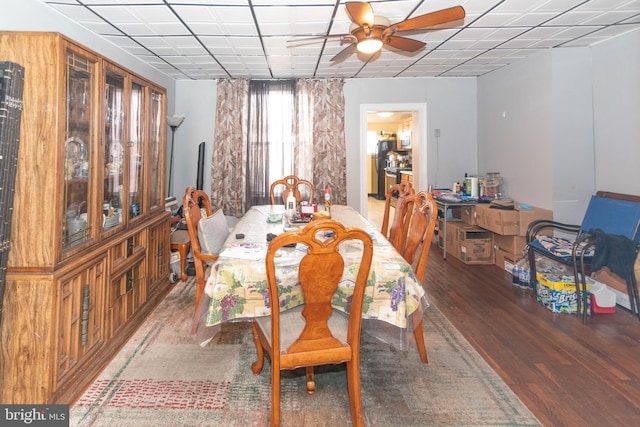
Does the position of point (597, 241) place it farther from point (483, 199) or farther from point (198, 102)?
point (198, 102)

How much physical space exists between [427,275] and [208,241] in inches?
103

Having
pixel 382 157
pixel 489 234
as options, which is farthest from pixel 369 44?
pixel 382 157

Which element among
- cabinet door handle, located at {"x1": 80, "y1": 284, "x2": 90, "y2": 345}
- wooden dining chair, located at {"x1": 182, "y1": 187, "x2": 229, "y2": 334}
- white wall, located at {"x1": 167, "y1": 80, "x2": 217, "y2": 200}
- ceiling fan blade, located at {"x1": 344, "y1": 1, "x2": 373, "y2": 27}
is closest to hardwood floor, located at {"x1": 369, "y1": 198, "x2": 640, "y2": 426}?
wooden dining chair, located at {"x1": 182, "y1": 187, "x2": 229, "y2": 334}

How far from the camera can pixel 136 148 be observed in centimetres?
290

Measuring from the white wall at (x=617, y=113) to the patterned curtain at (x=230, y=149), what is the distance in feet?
14.0

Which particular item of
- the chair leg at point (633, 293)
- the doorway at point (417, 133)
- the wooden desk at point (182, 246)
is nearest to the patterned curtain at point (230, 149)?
the wooden desk at point (182, 246)

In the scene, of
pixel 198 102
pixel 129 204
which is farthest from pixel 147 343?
pixel 198 102

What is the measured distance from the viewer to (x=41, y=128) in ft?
5.81

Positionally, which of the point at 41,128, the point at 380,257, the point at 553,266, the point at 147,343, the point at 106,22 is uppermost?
the point at 106,22

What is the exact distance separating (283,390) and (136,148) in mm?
2122

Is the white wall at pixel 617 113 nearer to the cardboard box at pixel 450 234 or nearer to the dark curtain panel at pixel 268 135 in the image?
the cardboard box at pixel 450 234

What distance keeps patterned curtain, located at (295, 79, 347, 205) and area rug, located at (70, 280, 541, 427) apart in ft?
10.2

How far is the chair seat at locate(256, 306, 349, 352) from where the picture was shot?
5.55 ft

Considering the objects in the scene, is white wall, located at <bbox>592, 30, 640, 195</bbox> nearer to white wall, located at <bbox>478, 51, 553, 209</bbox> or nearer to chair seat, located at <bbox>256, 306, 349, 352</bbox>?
white wall, located at <bbox>478, 51, 553, 209</bbox>
